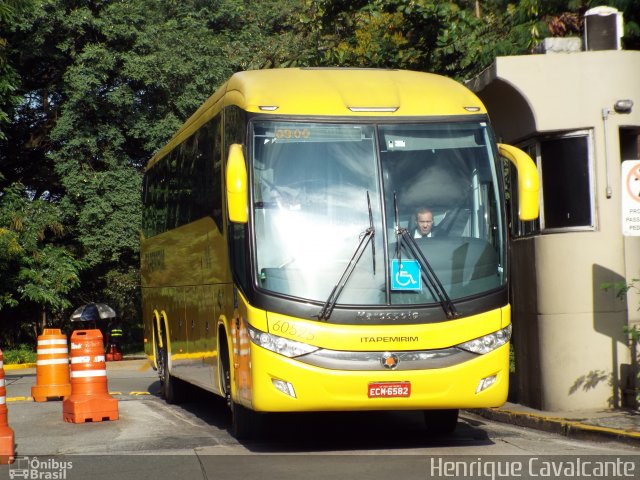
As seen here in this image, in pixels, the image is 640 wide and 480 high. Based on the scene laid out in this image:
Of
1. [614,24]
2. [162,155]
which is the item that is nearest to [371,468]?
[614,24]

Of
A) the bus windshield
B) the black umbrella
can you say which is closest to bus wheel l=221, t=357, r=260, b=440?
the bus windshield

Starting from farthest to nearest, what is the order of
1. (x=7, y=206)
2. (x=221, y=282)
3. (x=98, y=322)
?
(x=98, y=322)
(x=7, y=206)
(x=221, y=282)

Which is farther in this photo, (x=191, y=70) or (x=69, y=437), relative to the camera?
(x=191, y=70)

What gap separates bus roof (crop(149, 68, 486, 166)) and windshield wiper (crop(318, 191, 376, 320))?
1066mm

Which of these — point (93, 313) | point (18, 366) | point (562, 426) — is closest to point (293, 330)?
point (562, 426)

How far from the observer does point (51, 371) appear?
1809cm

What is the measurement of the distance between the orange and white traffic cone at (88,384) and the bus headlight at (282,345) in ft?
13.6

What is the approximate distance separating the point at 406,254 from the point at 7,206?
85.8 ft

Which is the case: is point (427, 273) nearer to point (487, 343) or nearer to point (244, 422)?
point (487, 343)

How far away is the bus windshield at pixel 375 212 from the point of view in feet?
36.0

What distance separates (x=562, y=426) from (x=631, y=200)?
8.02 feet

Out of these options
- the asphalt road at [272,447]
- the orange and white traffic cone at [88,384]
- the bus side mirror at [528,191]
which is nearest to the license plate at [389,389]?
the asphalt road at [272,447]

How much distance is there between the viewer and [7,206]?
3516 cm

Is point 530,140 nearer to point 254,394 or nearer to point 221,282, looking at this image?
point 221,282
